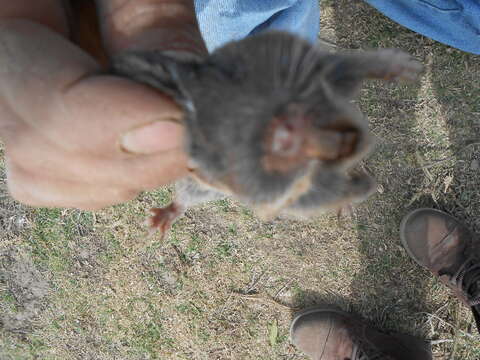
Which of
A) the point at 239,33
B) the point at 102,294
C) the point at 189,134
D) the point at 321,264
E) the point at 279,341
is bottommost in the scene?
the point at 279,341

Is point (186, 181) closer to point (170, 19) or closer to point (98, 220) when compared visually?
point (170, 19)

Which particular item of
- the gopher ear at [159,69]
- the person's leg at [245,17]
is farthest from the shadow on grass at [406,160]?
the gopher ear at [159,69]

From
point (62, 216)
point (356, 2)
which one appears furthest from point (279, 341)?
point (356, 2)

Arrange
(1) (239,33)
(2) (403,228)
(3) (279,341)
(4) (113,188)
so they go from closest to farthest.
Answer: (4) (113,188), (1) (239,33), (2) (403,228), (3) (279,341)

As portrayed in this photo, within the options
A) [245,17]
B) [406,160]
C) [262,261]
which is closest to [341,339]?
[262,261]

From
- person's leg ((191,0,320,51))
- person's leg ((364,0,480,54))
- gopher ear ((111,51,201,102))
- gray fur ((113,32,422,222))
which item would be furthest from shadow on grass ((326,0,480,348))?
gopher ear ((111,51,201,102))

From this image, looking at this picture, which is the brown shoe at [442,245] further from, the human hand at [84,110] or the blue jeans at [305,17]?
the human hand at [84,110]

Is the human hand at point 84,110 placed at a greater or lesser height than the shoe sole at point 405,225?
greater
